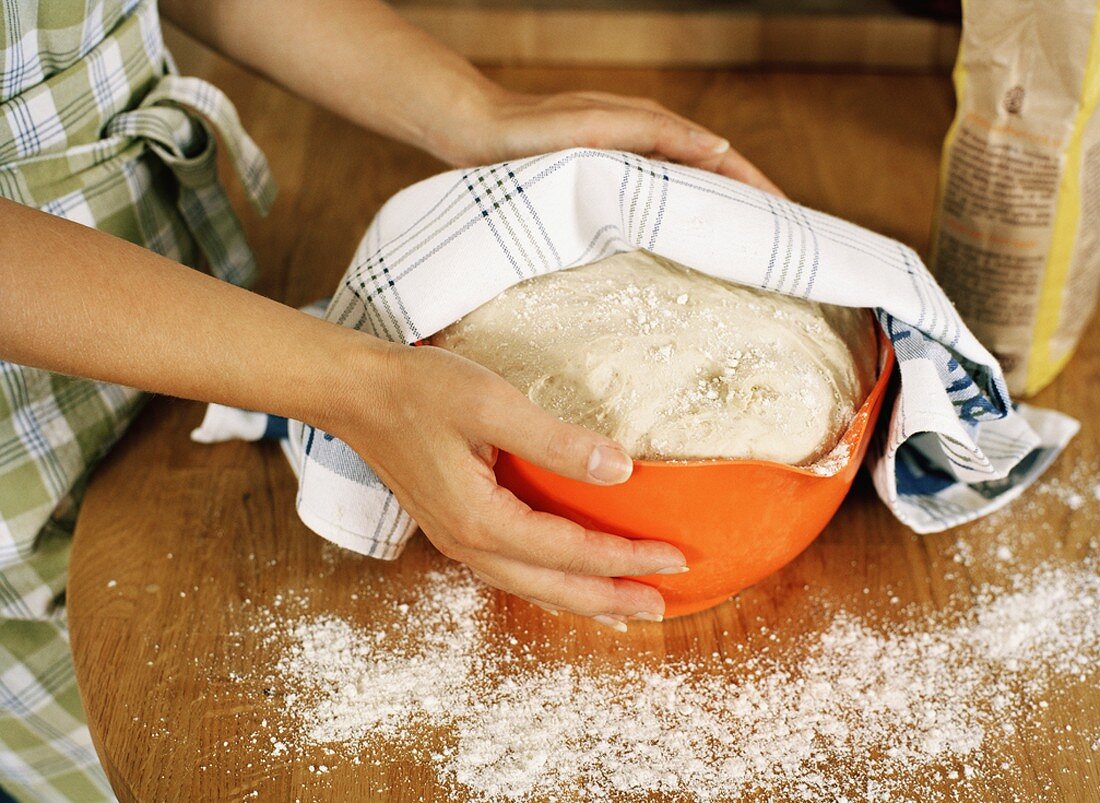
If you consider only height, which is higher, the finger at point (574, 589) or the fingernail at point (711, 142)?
the fingernail at point (711, 142)

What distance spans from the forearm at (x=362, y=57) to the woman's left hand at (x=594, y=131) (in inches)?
1.1

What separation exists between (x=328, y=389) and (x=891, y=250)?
0.40m

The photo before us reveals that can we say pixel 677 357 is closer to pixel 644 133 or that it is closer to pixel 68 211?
pixel 644 133

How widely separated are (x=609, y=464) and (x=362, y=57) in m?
0.53

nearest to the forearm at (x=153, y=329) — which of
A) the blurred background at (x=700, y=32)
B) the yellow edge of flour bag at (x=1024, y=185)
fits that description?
the yellow edge of flour bag at (x=1024, y=185)

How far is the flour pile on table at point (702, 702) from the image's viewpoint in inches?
23.6

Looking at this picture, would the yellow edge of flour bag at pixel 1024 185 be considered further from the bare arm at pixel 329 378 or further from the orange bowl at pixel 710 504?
the bare arm at pixel 329 378

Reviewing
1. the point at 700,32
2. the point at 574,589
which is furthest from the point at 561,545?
the point at 700,32

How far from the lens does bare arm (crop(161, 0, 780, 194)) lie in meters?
0.85

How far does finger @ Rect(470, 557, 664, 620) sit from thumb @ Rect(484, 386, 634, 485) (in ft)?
0.27

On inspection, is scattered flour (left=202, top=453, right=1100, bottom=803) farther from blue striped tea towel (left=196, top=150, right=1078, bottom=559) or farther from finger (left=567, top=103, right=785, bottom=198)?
finger (left=567, top=103, right=785, bottom=198)

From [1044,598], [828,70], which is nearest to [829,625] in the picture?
[1044,598]

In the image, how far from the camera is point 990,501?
0.77 metres

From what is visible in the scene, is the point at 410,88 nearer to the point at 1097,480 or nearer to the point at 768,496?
the point at 768,496
